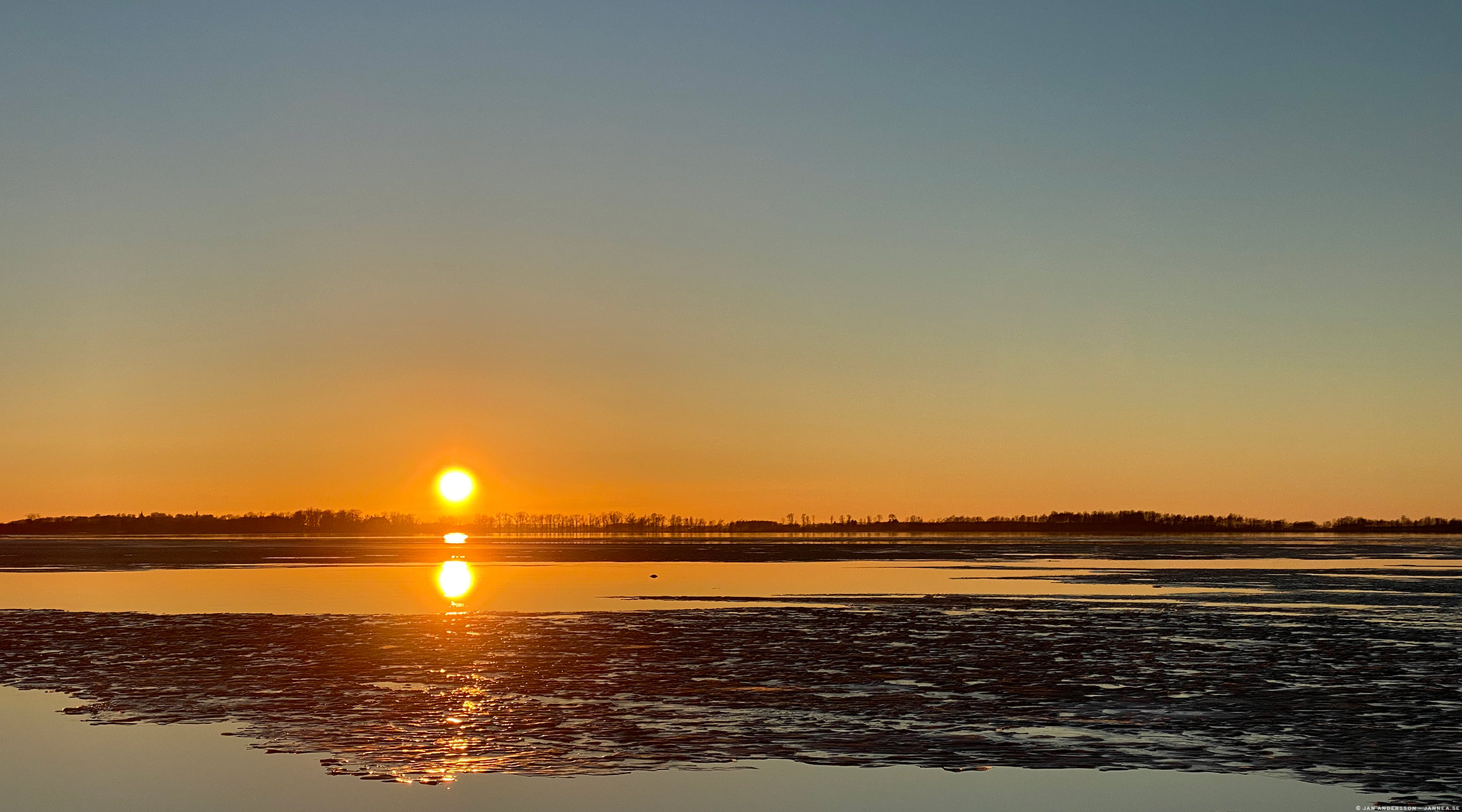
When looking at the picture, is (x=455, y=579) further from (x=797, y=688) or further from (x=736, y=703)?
(x=736, y=703)

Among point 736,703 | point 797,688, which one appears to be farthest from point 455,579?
point 736,703

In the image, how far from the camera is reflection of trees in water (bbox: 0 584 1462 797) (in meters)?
16.1

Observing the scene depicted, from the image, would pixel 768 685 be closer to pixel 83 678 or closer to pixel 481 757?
pixel 481 757

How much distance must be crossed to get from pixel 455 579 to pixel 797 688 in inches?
1755

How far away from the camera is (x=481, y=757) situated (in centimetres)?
1584

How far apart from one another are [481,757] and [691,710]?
172 inches

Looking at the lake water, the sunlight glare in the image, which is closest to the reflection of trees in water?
the lake water

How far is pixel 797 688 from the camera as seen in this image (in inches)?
852

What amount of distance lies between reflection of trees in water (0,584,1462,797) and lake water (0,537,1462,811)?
94mm

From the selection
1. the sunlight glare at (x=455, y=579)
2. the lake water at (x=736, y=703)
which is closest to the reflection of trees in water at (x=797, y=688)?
the lake water at (x=736, y=703)

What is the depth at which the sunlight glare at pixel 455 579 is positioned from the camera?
51938 millimetres

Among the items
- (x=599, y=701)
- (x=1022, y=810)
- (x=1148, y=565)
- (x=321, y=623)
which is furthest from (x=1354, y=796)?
(x=1148, y=565)

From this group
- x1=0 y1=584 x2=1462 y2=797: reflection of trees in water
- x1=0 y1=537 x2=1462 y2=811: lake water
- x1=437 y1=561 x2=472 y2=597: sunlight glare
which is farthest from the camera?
x1=437 y1=561 x2=472 y2=597: sunlight glare

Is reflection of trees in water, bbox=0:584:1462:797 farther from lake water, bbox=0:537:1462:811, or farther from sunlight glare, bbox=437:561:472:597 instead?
sunlight glare, bbox=437:561:472:597
